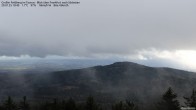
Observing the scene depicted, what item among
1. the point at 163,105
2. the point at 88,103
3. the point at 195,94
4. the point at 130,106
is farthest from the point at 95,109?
the point at 195,94

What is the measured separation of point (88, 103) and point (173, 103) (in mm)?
35789

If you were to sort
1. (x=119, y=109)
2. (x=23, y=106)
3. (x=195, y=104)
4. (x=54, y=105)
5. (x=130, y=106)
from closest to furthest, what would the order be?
(x=195, y=104) → (x=130, y=106) → (x=119, y=109) → (x=54, y=105) → (x=23, y=106)

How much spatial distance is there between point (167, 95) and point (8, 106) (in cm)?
6509

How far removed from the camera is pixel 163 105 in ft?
273

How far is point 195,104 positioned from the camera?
78.6 m

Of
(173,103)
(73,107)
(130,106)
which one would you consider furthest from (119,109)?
(173,103)

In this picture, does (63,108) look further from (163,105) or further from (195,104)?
(195,104)

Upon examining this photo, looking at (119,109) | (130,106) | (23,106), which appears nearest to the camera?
(130,106)

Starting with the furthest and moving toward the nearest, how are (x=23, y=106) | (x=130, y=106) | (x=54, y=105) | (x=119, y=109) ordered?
(x=23, y=106) < (x=54, y=105) < (x=119, y=109) < (x=130, y=106)

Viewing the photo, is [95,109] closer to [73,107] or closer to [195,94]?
[73,107]

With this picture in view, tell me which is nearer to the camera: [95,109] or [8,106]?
[95,109]

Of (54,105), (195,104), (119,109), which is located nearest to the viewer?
(195,104)

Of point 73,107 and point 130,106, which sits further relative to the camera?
point 73,107

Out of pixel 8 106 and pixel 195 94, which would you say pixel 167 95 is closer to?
pixel 195 94
